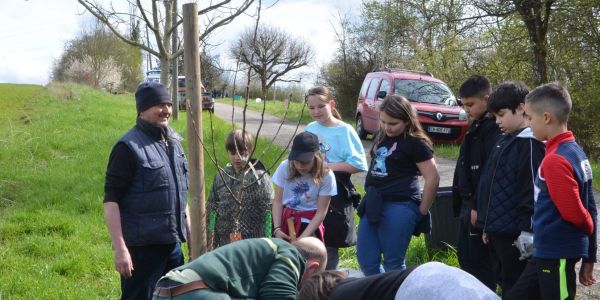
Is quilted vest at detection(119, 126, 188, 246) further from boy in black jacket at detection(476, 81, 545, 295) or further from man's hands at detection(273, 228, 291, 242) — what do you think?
boy in black jacket at detection(476, 81, 545, 295)

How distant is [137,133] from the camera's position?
11.3 ft

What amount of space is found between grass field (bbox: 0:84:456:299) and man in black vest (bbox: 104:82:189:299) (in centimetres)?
72

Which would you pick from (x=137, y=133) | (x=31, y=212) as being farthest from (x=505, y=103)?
(x=31, y=212)

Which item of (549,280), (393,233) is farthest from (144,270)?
(549,280)

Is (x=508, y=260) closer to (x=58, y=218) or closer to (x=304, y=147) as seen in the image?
(x=304, y=147)

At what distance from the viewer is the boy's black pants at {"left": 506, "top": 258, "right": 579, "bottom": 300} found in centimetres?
288

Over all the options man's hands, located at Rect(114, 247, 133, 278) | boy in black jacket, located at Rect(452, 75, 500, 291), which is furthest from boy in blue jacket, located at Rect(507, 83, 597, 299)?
man's hands, located at Rect(114, 247, 133, 278)

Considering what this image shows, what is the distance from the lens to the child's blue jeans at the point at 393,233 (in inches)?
156

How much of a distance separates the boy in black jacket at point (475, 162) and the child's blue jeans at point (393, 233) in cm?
33

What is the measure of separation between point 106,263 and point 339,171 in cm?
264

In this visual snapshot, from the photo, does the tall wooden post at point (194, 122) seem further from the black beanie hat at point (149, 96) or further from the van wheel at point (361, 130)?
the van wheel at point (361, 130)

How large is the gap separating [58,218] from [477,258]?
505cm

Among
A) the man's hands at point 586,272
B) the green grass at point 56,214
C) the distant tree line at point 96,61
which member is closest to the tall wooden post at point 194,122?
the green grass at point 56,214

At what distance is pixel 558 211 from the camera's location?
114 inches
